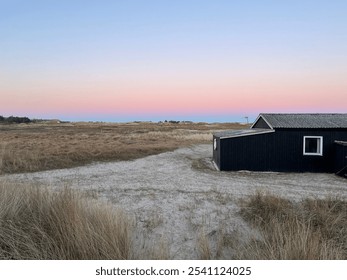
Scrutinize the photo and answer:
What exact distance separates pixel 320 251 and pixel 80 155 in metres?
16.8

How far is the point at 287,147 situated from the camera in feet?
50.8

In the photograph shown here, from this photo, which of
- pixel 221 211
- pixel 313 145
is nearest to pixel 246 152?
pixel 313 145

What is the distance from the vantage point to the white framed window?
50.4 ft

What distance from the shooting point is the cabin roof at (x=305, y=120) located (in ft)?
50.4

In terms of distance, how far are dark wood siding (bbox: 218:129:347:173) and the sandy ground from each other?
73 centimetres

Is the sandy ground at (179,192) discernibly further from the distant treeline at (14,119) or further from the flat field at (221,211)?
the distant treeline at (14,119)

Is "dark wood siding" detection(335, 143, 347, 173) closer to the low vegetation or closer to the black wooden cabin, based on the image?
the black wooden cabin

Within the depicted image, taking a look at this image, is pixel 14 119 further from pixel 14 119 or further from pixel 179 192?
pixel 179 192

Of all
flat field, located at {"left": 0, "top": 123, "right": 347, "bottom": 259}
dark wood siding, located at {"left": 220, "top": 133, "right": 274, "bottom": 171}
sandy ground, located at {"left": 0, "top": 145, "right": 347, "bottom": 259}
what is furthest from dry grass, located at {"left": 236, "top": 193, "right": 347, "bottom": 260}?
dark wood siding, located at {"left": 220, "top": 133, "right": 274, "bottom": 171}

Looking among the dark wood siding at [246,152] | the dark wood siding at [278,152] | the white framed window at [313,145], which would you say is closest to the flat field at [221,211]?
the dark wood siding at [278,152]

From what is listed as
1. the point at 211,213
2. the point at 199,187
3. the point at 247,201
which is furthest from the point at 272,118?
the point at 211,213

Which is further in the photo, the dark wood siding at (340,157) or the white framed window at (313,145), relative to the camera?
the white framed window at (313,145)

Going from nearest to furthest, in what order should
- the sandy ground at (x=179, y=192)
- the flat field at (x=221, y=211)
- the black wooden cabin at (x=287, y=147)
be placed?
1. the flat field at (x=221, y=211)
2. the sandy ground at (x=179, y=192)
3. the black wooden cabin at (x=287, y=147)

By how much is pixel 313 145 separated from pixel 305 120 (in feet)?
4.86
